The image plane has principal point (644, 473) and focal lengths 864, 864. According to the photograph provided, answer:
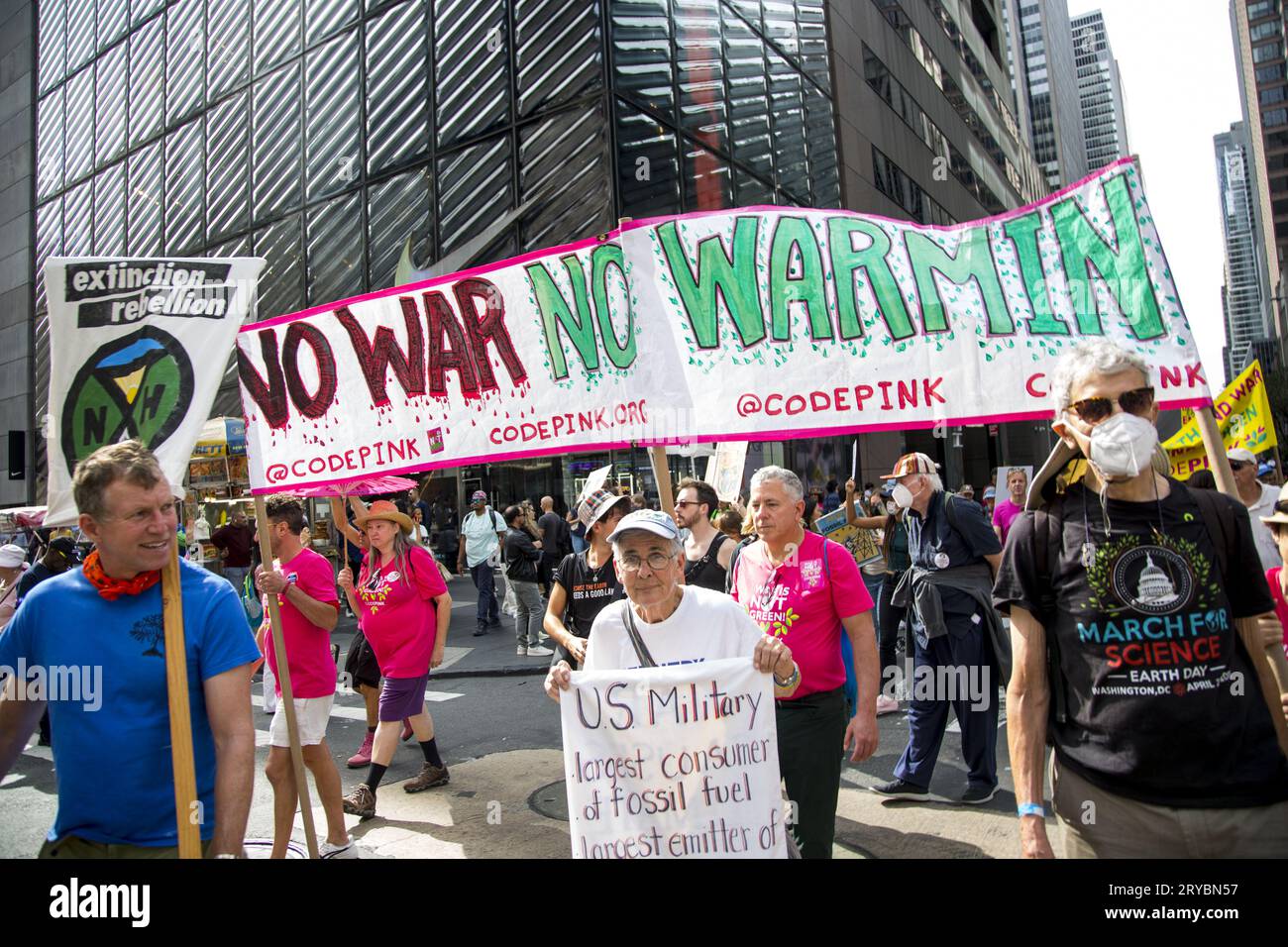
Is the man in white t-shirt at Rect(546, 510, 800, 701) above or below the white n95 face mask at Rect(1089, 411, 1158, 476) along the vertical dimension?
below

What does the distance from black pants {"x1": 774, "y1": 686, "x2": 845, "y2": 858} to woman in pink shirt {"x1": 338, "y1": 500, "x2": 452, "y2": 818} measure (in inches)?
99.9

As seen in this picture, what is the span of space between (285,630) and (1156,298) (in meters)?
4.30

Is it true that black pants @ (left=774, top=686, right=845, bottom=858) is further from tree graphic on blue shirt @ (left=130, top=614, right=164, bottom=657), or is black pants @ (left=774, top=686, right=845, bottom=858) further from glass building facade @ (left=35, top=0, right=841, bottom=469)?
glass building facade @ (left=35, top=0, right=841, bottom=469)

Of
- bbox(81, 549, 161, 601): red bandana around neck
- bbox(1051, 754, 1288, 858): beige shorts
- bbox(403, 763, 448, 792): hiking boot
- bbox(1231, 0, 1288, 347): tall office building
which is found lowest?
bbox(403, 763, 448, 792): hiking boot

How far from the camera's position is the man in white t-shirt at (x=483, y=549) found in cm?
1166

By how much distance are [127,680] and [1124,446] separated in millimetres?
2731

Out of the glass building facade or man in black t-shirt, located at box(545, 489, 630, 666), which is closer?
man in black t-shirt, located at box(545, 489, 630, 666)

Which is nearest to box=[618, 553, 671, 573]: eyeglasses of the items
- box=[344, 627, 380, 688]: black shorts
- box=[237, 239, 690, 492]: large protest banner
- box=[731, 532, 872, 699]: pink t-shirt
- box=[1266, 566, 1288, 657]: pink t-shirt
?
box=[731, 532, 872, 699]: pink t-shirt

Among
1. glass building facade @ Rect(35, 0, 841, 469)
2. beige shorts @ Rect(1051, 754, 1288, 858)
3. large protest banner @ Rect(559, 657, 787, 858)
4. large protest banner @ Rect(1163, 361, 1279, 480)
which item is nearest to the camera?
beige shorts @ Rect(1051, 754, 1288, 858)

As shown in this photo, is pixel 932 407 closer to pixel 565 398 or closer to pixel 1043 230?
pixel 1043 230

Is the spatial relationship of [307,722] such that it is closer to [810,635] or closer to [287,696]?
[287,696]

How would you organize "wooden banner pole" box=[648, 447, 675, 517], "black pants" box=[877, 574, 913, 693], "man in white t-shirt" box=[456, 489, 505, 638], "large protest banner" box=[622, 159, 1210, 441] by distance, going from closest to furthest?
"large protest banner" box=[622, 159, 1210, 441], "wooden banner pole" box=[648, 447, 675, 517], "black pants" box=[877, 574, 913, 693], "man in white t-shirt" box=[456, 489, 505, 638]

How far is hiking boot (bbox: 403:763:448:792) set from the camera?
5547mm

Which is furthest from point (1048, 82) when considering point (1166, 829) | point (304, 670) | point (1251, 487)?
point (1166, 829)
